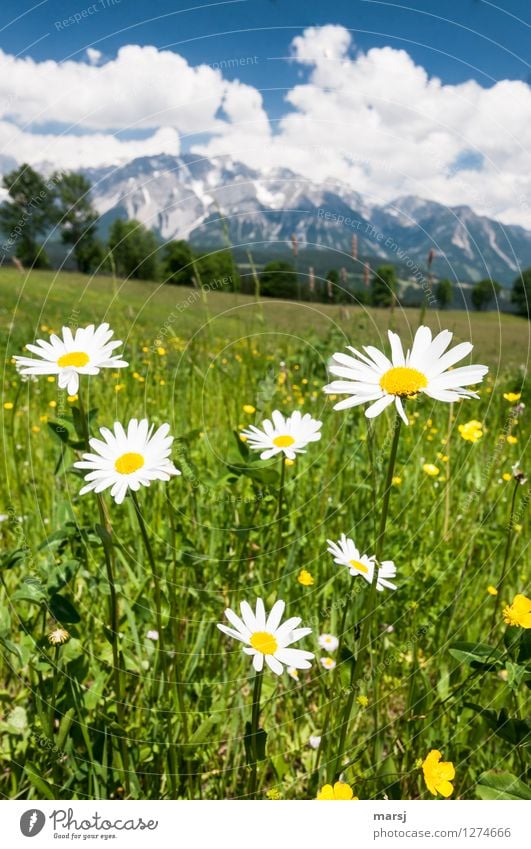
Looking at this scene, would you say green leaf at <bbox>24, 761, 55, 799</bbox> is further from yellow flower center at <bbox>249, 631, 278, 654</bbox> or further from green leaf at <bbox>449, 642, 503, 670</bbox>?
green leaf at <bbox>449, 642, 503, 670</bbox>

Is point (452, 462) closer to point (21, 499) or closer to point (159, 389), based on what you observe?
point (159, 389)

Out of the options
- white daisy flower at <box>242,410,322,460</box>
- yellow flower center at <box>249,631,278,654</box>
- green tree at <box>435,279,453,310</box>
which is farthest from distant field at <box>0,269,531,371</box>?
yellow flower center at <box>249,631,278,654</box>

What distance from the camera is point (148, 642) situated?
116 centimetres

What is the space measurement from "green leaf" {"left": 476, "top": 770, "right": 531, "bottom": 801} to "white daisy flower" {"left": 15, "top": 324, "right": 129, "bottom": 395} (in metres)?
0.84

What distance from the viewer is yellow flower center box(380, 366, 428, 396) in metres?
0.67

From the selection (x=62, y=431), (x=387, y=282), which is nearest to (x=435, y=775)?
(x=62, y=431)

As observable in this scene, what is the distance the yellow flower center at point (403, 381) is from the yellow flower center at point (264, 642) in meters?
0.37

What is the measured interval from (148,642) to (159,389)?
139cm

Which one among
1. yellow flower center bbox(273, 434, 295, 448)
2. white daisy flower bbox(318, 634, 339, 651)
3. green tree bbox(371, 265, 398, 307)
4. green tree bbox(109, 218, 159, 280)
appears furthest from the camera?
green tree bbox(109, 218, 159, 280)

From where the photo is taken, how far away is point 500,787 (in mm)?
894

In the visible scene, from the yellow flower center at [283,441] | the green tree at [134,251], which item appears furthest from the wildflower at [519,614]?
the green tree at [134,251]

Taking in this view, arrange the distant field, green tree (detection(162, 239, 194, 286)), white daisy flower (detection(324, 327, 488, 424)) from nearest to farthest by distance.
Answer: white daisy flower (detection(324, 327, 488, 424))
green tree (detection(162, 239, 194, 286))
the distant field

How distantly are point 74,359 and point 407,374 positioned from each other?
17.6 inches
